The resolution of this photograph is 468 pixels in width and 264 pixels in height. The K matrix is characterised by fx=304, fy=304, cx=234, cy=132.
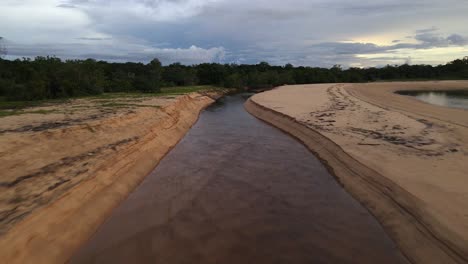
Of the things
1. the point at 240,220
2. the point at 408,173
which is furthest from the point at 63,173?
the point at 408,173

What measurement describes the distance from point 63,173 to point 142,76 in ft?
126

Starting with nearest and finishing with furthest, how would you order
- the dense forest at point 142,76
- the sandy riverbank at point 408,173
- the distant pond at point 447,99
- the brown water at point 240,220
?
the sandy riverbank at point 408,173
the brown water at point 240,220
the dense forest at point 142,76
the distant pond at point 447,99

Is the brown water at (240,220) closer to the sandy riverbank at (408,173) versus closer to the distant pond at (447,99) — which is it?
the sandy riverbank at (408,173)

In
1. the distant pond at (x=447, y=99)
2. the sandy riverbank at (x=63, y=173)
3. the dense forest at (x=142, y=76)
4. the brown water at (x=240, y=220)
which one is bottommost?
the brown water at (x=240, y=220)

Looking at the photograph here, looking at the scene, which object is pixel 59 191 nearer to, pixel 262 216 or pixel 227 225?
pixel 227 225

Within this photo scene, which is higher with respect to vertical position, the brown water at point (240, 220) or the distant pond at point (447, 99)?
the distant pond at point (447, 99)

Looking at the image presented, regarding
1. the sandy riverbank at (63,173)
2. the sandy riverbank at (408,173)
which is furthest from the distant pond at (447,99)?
the sandy riverbank at (63,173)

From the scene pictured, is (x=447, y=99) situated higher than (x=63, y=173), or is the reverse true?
(x=447, y=99)

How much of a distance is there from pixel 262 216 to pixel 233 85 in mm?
63608

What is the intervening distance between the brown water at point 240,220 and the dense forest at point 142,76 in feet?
78.4

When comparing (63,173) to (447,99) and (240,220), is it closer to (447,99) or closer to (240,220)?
(240,220)

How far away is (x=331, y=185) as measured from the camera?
→ 35.1 feet

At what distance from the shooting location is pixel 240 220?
825 cm

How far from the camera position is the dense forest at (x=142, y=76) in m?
30.7
